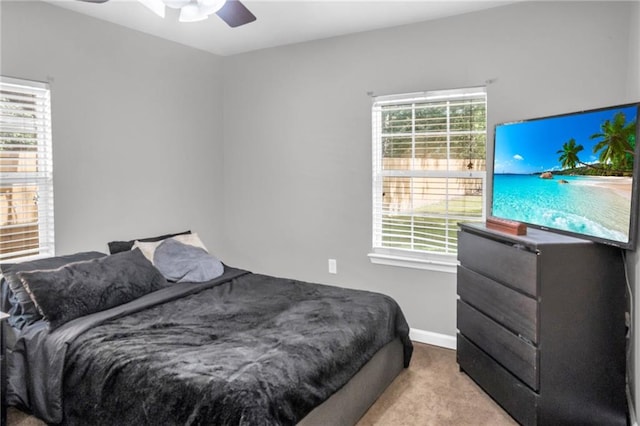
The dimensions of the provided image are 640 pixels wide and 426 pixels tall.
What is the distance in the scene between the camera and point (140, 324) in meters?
2.40

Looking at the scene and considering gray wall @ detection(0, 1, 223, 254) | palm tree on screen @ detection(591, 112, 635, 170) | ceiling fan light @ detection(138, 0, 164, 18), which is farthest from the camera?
gray wall @ detection(0, 1, 223, 254)

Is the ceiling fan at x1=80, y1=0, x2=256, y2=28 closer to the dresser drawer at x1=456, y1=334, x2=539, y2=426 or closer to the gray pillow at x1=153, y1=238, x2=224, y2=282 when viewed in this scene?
the gray pillow at x1=153, y1=238, x2=224, y2=282

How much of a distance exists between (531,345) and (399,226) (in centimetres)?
160

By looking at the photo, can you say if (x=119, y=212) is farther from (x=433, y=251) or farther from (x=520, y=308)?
(x=520, y=308)

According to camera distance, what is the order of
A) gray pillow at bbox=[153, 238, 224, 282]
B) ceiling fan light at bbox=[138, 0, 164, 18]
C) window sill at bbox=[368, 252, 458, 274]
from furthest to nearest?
window sill at bbox=[368, 252, 458, 274] < gray pillow at bbox=[153, 238, 224, 282] < ceiling fan light at bbox=[138, 0, 164, 18]

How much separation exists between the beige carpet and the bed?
3.4 inches

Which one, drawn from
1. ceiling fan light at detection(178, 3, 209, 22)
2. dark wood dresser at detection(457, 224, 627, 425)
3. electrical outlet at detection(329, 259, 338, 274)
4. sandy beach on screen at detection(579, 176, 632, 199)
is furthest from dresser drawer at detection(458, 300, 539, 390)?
ceiling fan light at detection(178, 3, 209, 22)

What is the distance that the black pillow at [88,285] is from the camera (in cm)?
237

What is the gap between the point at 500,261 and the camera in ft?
8.30

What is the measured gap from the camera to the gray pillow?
3234mm

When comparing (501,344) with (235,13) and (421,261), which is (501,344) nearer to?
(421,261)

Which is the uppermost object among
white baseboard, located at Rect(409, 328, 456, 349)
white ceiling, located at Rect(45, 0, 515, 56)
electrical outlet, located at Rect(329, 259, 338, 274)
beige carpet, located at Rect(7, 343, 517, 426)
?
white ceiling, located at Rect(45, 0, 515, 56)

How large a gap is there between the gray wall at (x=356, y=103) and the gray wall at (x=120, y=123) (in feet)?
1.06

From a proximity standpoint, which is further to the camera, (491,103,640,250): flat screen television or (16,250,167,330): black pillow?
(16,250,167,330): black pillow
